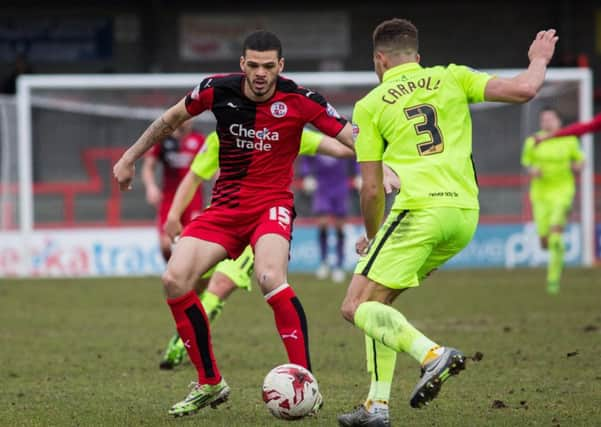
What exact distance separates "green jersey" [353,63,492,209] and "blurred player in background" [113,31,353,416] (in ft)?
3.16

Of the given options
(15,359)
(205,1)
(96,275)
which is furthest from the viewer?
(205,1)

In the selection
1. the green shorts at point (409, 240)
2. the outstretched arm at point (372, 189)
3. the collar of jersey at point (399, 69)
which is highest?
the collar of jersey at point (399, 69)

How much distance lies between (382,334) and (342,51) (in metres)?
22.4

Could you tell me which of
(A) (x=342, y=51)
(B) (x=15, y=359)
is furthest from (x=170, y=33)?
(B) (x=15, y=359)

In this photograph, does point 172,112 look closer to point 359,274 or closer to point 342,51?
point 359,274

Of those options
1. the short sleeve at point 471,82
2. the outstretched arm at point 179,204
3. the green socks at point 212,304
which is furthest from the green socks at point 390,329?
the green socks at point 212,304

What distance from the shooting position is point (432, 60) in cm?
2811

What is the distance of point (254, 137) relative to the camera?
24.3 feet

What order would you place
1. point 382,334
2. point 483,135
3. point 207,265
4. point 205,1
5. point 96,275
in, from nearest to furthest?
point 382,334, point 207,265, point 96,275, point 483,135, point 205,1

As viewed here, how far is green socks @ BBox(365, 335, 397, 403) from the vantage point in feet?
21.1

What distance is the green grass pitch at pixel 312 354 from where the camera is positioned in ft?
23.7

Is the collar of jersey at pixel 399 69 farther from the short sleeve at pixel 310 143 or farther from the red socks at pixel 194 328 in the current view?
the short sleeve at pixel 310 143

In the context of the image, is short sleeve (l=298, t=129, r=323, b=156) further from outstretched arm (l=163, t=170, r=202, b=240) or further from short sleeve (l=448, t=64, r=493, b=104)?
short sleeve (l=448, t=64, r=493, b=104)

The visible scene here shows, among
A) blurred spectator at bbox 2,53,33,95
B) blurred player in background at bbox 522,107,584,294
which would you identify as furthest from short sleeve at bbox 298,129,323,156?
blurred spectator at bbox 2,53,33,95
